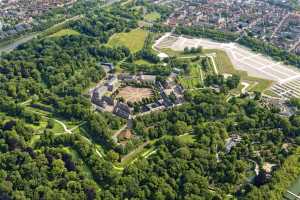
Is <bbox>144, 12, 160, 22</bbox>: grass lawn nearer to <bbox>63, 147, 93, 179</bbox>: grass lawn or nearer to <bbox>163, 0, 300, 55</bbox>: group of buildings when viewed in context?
<bbox>163, 0, 300, 55</bbox>: group of buildings

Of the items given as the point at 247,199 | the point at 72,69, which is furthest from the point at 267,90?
the point at 72,69

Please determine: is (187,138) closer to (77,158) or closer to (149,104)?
(149,104)

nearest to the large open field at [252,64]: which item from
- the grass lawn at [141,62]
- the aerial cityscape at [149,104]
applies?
the aerial cityscape at [149,104]

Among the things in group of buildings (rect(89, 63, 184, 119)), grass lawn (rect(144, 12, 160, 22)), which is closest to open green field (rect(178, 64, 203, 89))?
group of buildings (rect(89, 63, 184, 119))

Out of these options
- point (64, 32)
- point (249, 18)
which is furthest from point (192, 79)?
point (249, 18)

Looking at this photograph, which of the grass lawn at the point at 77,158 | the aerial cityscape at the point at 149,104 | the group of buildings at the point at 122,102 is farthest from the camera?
the group of buildings at the point at 122,102

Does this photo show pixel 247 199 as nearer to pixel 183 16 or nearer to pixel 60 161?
pixel 60 161

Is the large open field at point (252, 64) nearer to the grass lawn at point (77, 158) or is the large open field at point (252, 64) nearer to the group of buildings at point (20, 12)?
the group of buildings at point (20, 12)
